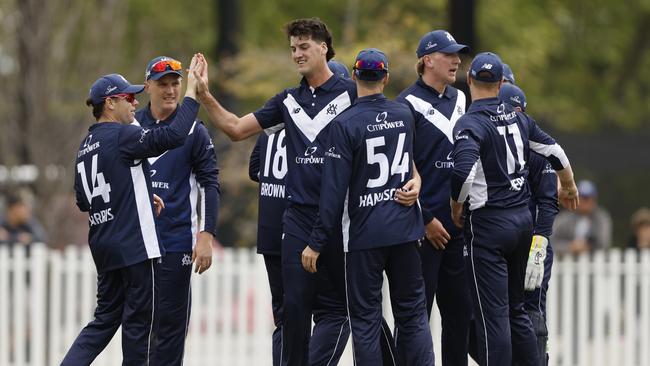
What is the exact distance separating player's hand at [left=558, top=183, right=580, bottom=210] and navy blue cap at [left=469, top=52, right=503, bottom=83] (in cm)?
108

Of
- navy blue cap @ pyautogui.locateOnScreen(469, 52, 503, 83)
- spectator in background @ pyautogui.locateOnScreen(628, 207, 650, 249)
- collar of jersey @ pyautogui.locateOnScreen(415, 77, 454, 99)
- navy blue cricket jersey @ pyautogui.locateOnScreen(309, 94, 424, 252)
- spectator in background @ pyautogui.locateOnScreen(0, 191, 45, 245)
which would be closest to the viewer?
navy blue cricket jersey @ pyautogui.locateOnScreen(309, 94, 424, 252)

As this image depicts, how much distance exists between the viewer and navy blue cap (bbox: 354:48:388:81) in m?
8.86

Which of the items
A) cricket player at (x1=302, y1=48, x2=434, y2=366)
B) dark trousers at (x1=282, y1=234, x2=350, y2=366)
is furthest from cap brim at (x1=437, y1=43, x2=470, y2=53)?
dark trousers at (x1=282, y1=234, x2=350, y2=366)

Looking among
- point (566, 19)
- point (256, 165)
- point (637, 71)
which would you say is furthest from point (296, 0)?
point (256, 165)

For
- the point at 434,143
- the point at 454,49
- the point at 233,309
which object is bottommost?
the point at 233,309

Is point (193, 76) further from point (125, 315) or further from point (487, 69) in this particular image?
point (487, 69)

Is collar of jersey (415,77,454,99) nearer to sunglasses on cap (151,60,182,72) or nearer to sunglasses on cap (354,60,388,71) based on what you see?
sunglasses on cap (354,60,388,71)

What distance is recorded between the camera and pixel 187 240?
31.8 feet

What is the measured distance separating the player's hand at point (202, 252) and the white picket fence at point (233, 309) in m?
4.89

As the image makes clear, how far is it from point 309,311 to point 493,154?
65.6 inches

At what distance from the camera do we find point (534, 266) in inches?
377

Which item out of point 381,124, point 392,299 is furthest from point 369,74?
point 392,299

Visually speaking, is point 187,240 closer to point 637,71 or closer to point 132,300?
point 132,300

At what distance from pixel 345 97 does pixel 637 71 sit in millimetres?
20458
